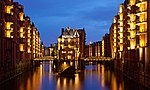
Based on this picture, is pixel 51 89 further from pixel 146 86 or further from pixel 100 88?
pixel 146 86

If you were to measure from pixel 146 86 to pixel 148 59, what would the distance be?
4.53 metres

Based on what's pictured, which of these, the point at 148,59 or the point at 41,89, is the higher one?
the point at 148,59

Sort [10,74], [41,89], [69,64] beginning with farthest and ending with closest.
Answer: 1. [69,64]
2. [10,74]
3. [41,89]

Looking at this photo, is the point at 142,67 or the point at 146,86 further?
the point at 142,67

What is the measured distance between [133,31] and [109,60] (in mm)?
69616

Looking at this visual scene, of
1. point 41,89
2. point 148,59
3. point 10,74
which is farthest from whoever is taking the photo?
point 10,74

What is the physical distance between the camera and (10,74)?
79.2 metres

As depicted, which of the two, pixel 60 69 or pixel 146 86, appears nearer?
pixel 146 86

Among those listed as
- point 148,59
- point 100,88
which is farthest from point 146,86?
point 100,88

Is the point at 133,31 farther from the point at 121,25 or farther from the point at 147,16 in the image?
the point at 121,25

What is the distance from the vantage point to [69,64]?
336 feet

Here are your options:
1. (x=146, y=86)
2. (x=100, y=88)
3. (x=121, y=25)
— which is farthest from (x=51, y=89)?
(x=121, y=25)

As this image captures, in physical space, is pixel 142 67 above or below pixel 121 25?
below

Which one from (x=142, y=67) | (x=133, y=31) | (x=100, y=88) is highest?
(x=133, y=31)
